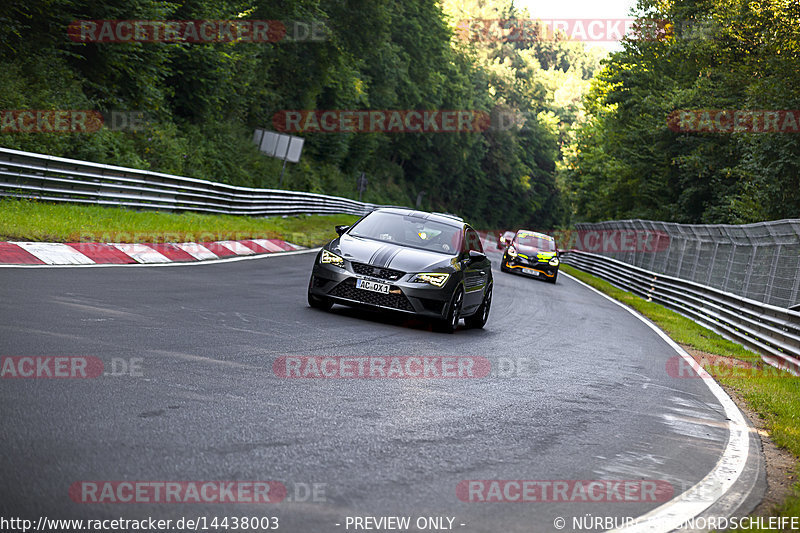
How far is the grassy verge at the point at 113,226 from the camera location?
1377 cm

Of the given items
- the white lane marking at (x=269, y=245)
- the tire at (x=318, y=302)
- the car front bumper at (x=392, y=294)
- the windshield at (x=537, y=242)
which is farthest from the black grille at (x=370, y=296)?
the windshield at (x=537, y=242)

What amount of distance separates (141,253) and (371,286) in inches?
218

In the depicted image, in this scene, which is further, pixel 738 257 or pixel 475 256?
pixel 738 257

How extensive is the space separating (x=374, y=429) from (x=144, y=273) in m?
7.86

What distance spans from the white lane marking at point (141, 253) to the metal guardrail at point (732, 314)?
32.9 feet

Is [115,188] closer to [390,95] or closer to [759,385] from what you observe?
[759,385]

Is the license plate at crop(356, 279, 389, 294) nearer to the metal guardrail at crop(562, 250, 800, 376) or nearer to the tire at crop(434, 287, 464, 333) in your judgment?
the tire at crop(434, 287, 464, 333)

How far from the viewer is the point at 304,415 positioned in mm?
5836

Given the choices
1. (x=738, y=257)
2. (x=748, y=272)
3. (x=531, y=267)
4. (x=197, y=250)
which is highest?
(x=738, y=257)

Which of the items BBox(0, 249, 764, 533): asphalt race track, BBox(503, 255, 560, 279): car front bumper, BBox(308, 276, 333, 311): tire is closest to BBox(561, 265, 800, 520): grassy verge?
BBox(0, 249, 764, 533): asphalt race track

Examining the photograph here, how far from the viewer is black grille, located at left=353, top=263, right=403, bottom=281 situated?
1109 centimetres

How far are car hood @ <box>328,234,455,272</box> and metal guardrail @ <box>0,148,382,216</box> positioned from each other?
8.05 metres

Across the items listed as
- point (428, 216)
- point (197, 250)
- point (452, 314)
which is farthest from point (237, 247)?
point (452, 314)

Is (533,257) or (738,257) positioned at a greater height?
(738,257)
